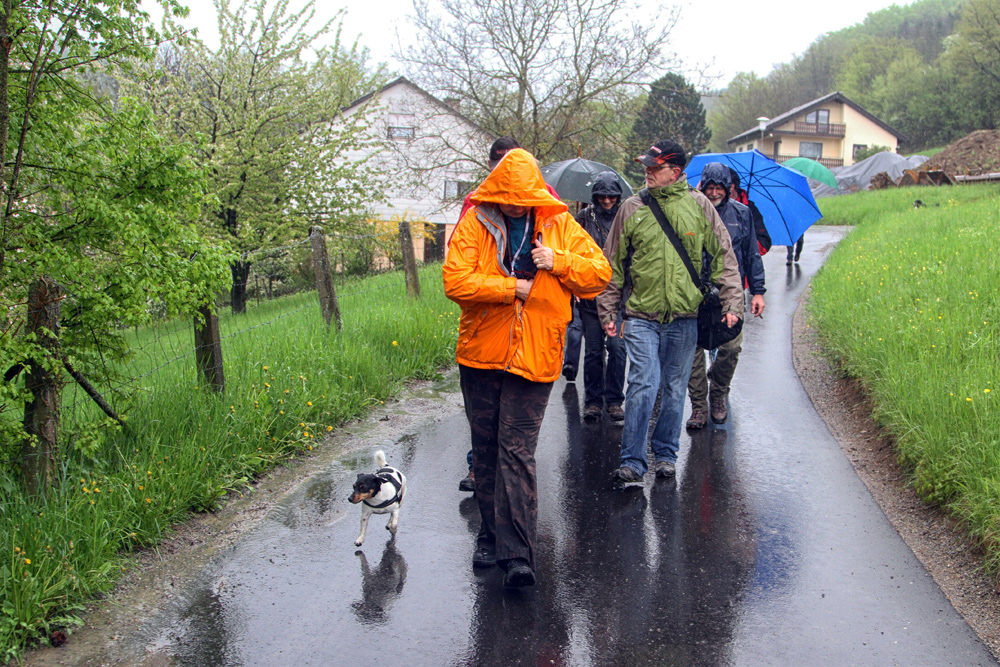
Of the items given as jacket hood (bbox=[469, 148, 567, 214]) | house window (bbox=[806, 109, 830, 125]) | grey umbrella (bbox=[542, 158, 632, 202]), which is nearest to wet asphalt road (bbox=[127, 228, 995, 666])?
jacket hood (bbox=[469, 148, 567, 214])

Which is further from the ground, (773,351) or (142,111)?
(142,111)

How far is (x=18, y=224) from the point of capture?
3918 mm

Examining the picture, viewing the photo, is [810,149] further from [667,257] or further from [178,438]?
[178,438]

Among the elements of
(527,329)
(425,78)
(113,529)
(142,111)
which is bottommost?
(113,529)

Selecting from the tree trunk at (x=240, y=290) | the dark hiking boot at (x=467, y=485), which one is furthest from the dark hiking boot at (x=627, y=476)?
the tree trunk at (x=240, y=290)

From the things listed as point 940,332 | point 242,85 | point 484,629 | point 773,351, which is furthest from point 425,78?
point 484,629

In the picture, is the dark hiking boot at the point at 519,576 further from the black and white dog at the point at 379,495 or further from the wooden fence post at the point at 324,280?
the wooden fence post at the point at 324,280

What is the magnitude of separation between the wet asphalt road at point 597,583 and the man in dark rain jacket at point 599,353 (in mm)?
1253

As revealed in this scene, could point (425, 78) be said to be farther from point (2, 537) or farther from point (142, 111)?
point (2, 537)

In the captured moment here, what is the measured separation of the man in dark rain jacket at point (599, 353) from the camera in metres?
6.89

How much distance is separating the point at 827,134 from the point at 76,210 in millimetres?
71714

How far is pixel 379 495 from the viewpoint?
4391mm

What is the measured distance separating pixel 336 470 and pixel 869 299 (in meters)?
6.12

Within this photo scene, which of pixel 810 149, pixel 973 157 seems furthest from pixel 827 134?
pixel 973 157
